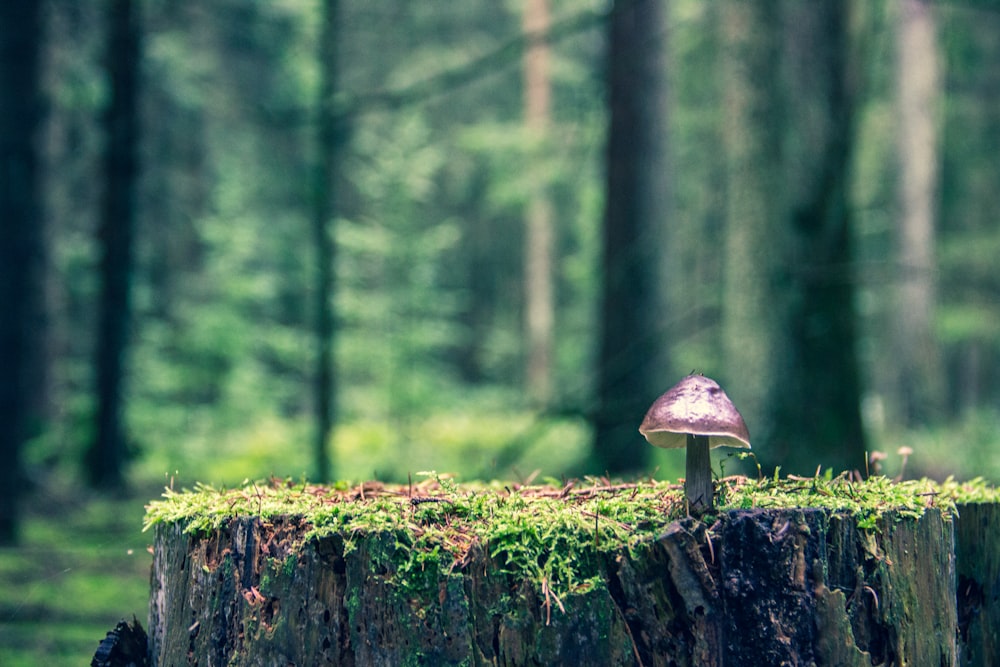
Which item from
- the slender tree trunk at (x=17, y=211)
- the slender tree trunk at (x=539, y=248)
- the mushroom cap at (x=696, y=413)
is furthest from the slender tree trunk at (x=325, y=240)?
the slender tree trunk at (x=539, y=248)

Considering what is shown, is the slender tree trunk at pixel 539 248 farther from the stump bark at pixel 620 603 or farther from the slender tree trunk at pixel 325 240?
the stump bark at pixel 620 603

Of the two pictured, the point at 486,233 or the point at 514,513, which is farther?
the point at 486,233

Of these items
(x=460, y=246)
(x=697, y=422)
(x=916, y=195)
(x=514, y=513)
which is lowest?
→ (x=514, y=513)

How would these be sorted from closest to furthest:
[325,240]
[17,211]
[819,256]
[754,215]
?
1. [819,256]
2. [754,215]
3. [17,211]
4. [325,240]

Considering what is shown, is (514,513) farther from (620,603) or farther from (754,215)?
(754,215)

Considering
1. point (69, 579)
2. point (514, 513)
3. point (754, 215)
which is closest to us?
point (514, 513)

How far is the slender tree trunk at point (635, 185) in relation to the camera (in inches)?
414

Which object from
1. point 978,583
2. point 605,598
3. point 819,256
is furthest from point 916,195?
point 605,598

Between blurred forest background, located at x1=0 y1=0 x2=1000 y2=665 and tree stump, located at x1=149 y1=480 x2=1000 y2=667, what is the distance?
329 millimetres

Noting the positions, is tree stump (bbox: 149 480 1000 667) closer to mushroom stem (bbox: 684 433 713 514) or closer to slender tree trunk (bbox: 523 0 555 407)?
mushroom stem (bbox: 684 433 713 514)

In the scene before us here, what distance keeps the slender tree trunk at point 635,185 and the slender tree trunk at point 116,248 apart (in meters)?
6.66

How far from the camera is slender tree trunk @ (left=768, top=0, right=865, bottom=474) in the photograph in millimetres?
6508

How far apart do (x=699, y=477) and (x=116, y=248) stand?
37.3 feet

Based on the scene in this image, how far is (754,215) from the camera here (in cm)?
709
